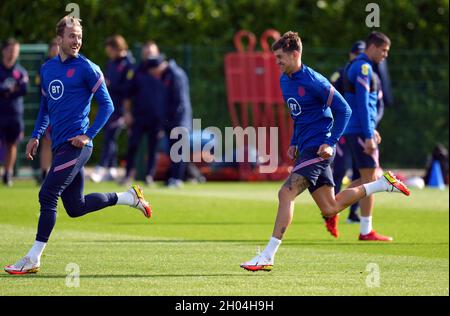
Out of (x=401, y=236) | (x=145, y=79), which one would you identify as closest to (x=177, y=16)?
(x=145, y=79)

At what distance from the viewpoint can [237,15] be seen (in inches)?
958

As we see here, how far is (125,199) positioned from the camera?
10.8 meters

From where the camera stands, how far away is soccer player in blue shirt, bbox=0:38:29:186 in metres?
19.6

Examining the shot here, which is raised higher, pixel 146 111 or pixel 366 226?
pixel 146 111

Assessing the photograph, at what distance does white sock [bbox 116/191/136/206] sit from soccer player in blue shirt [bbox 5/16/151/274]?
0.57 m

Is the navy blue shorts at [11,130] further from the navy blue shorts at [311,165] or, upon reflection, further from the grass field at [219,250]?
the navy blue shorts at [311,165]

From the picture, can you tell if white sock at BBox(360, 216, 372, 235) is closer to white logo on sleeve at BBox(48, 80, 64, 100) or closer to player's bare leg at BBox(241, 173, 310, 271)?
player's bare leg at BBox(241, 173, 310, 271)

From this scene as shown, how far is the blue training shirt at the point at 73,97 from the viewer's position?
9977 millimetres

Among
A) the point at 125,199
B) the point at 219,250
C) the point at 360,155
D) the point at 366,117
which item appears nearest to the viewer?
the point at 125,199

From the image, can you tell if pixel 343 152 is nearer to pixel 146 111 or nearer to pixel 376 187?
pixel 376 187

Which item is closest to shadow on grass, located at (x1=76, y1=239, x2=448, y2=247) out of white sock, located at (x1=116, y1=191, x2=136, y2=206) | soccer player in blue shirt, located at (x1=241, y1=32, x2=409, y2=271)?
white sock, located at (x1=116, y1=191, x2=136, y2=206)

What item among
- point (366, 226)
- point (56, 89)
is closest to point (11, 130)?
point (366, 226)

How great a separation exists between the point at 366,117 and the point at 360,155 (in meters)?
0.64
